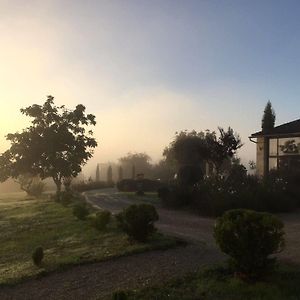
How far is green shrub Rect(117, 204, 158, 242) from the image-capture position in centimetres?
1459

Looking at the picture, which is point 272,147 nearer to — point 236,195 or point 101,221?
point 236,195

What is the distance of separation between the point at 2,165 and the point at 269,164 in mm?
20905

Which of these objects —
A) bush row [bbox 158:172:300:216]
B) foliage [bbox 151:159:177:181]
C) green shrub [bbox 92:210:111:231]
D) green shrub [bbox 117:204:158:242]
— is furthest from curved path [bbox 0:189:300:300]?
foliage [bbox 151:159:177:181]

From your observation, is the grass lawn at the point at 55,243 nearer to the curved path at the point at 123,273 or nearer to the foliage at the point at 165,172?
the curved path at the point at 123,273

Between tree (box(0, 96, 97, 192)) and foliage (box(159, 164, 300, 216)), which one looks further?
tree (box(0, 96, 97, 192))

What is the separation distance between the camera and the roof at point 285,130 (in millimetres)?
38284

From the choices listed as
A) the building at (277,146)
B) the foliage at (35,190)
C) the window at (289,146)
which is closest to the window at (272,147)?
the building at (277,146)

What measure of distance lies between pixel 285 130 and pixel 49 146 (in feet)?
59.2

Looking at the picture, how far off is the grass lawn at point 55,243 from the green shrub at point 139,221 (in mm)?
289

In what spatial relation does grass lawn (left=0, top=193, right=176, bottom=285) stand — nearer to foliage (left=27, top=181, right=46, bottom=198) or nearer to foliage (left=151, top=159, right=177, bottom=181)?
foliage (left=27, top=181, right=46, bottom=198)

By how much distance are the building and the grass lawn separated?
1942cm

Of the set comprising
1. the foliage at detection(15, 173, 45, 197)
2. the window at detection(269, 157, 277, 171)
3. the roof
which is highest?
the roof

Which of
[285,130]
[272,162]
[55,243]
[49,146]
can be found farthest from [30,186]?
[55,243]

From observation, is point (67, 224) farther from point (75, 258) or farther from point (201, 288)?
point (201, 288)
